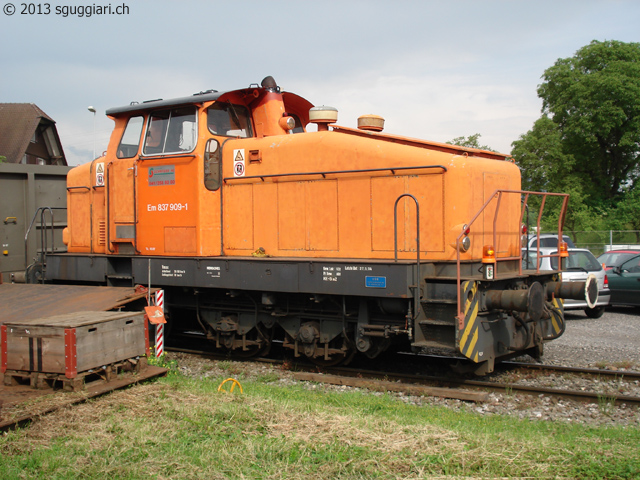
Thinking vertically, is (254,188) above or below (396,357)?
above

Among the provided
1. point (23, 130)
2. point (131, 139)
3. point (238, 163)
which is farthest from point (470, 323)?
point (23, 130)

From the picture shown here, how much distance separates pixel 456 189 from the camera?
6906mm

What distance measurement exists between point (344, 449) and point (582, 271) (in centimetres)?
1083

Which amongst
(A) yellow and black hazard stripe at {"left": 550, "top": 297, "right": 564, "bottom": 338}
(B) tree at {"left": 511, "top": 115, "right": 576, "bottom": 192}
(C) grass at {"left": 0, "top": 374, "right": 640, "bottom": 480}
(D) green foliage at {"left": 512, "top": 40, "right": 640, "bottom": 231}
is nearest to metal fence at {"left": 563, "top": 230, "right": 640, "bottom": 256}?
(D) green foliage at {"left": 512, "top": 40, "right": 640, "bottom": 231}

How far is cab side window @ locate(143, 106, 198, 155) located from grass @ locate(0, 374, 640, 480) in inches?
157

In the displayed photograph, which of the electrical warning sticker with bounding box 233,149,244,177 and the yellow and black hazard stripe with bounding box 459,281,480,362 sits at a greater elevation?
the electrical warning sticker with bounding box 233,149,244,177

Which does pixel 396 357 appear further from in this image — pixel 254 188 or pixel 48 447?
pixel 48 447

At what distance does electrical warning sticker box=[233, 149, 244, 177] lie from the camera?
823 centimetres

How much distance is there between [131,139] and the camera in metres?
8.97

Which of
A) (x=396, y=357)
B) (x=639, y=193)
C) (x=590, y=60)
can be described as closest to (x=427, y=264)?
(x=396, y=357)

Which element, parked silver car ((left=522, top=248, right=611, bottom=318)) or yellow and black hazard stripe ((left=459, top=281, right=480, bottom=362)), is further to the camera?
parked silver car ((left=522, top=248, right=611, bottom=318))

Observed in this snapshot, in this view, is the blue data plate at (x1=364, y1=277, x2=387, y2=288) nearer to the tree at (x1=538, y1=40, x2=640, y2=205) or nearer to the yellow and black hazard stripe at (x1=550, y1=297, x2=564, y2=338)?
the yellow and black hazard stripe at (x1=550, y1=297, x2=564, y2=338)

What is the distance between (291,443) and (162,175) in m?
5.28

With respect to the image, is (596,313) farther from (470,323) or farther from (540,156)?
A: (540,156)
